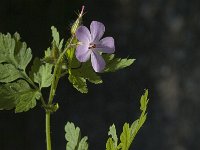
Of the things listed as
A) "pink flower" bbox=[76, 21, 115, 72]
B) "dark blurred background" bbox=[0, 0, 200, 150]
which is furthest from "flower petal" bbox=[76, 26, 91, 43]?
"dark blurred background" bbox=[0, 0, 200, 150]

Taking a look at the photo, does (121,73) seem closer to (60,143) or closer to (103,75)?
(103,75)

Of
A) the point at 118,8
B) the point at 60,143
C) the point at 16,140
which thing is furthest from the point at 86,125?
the point at 118,8

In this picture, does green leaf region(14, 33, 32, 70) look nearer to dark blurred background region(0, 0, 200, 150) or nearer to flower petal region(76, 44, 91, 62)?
flower petal region(76, 44, 91, 62)

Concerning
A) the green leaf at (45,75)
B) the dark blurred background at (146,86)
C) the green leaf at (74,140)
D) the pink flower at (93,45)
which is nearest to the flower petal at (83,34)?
the pink flower at (93,45)

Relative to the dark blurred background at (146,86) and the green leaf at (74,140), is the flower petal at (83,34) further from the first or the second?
the dark blurred background at (146,86)

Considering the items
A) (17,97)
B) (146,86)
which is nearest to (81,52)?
(17,97)

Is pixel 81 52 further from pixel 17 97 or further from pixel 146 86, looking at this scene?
pixel 146 86
